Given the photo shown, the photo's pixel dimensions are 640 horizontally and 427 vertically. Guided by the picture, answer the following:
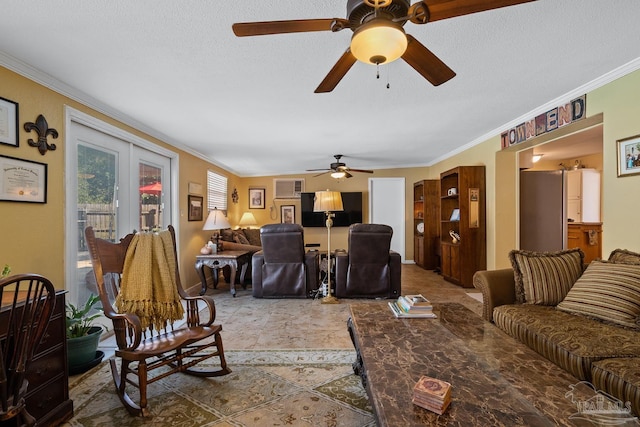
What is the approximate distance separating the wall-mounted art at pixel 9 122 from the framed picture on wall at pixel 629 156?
15.7 feet

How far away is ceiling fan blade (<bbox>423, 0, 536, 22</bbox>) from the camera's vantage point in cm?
125

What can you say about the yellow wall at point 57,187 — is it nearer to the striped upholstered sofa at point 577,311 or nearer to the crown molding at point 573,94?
the crown molding at point 573,94

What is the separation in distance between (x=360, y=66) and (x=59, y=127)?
257 centimetres

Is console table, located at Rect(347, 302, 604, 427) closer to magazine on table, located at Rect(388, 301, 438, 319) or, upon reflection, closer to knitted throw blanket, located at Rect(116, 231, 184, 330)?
magazine on table, located at Rect(388, 301, 438, 319)

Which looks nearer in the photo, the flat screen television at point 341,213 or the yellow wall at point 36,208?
the yellow wall at point 36,208

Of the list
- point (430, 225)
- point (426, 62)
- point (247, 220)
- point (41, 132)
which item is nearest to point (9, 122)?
point (41, 132)

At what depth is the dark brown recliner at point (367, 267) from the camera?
4.12 m

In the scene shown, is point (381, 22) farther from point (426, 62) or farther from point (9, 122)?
point (9, 122)

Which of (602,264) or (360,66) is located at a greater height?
(360,66)

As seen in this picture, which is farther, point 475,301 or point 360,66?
point 475,301

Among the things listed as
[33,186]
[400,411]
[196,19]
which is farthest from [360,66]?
[33,186]

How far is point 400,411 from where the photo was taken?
3.62 ft

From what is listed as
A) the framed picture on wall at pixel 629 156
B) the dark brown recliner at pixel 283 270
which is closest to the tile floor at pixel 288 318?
the dark brown recliner at pixel 283 270

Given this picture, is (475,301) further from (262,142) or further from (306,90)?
(262,142)
